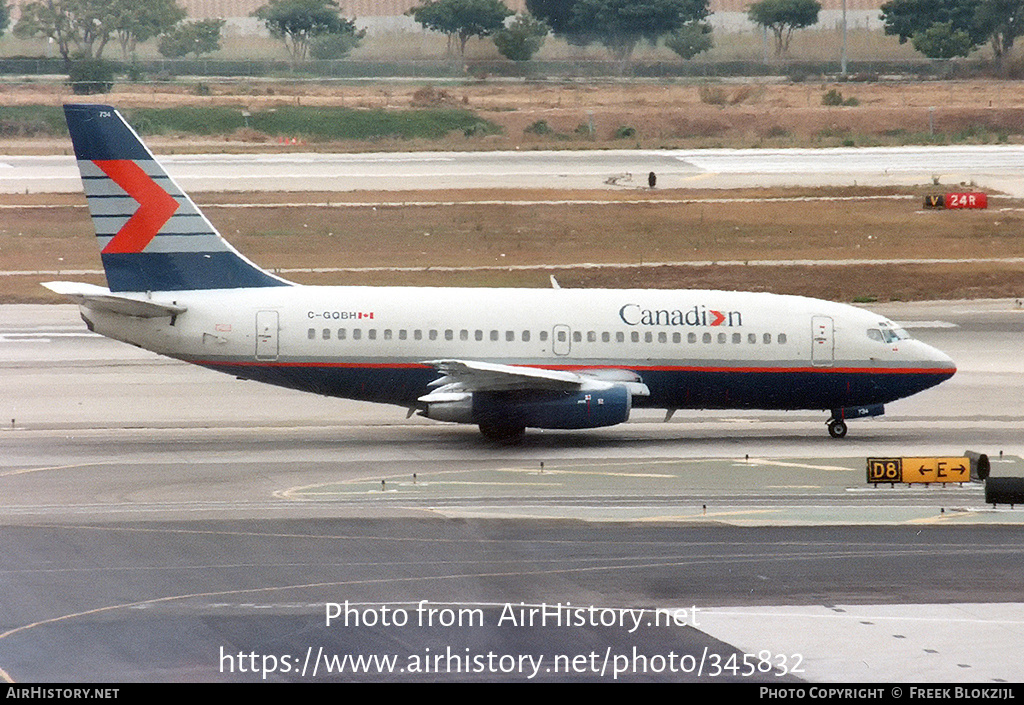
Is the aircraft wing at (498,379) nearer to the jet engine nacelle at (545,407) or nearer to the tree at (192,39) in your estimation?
the jet engine nacelle at (545,407)

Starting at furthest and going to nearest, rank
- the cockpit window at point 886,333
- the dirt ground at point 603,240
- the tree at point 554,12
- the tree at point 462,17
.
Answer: the tree at point 554,12 < the tree at point 462,17 < the dirt ground at point 603,240 < the cockpit window at point 886,333

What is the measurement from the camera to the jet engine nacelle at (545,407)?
3688cm

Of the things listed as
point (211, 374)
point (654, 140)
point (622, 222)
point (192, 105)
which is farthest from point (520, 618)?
point (192, 105)

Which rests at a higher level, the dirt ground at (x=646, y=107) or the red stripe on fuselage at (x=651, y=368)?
the dirt ground at (x=646, y=107)

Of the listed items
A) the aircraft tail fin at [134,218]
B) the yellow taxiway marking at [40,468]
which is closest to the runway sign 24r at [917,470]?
the aircraft tail fin at [134,218]

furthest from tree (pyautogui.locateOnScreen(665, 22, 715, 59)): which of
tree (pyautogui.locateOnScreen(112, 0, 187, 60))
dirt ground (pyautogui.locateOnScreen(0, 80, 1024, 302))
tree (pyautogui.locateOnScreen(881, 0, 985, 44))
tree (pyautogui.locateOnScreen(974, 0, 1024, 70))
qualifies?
tree (pyautogui.locateOnScreen(112, 0, 187, 60))

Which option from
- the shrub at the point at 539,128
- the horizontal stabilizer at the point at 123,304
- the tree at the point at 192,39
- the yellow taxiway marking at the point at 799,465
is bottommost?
the yellow taxiway marking at the point at 799,465

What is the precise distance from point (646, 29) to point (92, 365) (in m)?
91.0

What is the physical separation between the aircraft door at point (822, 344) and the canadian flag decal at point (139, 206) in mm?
16916

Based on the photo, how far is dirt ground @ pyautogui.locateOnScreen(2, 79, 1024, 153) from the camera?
113500 millimetres

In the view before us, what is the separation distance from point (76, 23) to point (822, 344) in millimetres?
113925

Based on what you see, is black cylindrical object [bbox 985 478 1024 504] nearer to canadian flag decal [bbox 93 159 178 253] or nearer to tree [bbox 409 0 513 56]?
canadian flag decal [bbox 93 159 178 253]

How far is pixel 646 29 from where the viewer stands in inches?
5167
